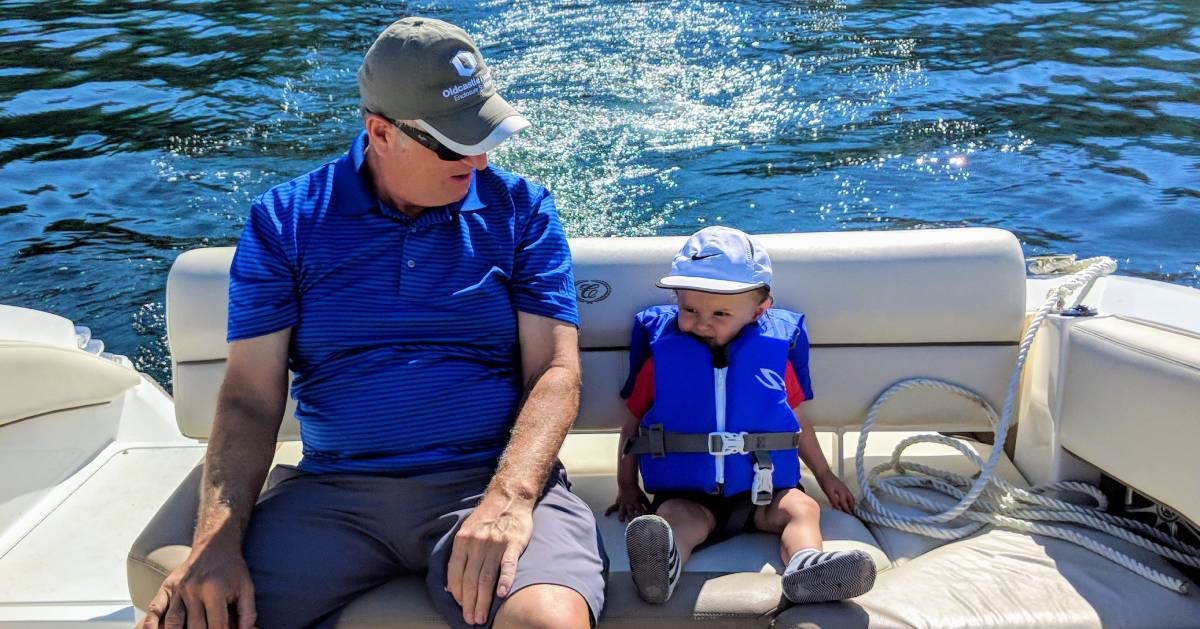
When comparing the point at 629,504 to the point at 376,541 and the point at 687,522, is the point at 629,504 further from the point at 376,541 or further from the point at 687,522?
the point at 376,541

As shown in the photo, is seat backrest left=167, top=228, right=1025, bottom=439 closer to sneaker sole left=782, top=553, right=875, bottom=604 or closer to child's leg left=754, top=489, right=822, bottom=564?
child's leg left=754, top=489, right=822, bottom=564

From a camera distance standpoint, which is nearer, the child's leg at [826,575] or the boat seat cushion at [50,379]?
the child's leg at [826,575]

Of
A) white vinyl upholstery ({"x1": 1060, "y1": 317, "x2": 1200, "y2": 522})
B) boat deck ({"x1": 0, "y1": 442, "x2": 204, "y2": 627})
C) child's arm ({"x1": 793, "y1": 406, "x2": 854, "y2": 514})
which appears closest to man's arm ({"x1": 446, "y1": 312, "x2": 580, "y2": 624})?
child's arm ({"x1": 793, "y1": 406, "x2": 854, "y2": 514})

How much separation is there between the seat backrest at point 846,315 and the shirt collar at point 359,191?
445mm

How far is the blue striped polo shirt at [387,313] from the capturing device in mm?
2256

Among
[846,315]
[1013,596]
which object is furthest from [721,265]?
[1013,596]

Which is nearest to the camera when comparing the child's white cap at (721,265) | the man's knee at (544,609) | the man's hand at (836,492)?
the man's knee at (544,609)

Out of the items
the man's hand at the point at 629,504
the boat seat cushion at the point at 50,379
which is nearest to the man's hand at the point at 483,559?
the man's hand at the point at 629,504

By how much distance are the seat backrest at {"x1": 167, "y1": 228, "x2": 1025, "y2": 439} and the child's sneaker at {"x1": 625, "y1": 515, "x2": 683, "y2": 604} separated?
2.25ft

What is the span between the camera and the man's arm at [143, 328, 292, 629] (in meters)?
1.91

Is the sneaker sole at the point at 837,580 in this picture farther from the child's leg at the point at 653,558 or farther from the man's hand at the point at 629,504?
the man's hand at the point at 629,504

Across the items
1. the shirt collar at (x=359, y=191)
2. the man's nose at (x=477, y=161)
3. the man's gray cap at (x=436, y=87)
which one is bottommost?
the shirt collar at (x=359, y=191)

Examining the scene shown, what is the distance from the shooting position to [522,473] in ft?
6.88

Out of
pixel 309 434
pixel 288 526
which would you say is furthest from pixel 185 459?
pixel 288 526
